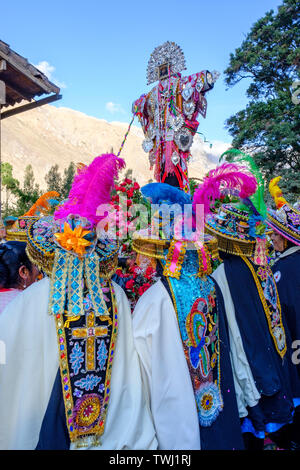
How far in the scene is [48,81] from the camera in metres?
5.96

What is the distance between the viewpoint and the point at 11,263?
2.12 metres

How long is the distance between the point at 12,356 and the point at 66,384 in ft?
0.95

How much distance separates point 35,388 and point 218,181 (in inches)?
60.0

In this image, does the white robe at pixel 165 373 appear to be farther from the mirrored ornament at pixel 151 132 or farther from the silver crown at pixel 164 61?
the silver crown at pixel 164 61

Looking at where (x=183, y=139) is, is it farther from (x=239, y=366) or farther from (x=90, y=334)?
(x=90, y=334)

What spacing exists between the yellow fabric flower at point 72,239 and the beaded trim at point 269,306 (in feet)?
4.53

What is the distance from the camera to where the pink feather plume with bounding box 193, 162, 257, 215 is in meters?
2.17

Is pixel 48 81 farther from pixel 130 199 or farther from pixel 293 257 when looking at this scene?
pixel 293 257

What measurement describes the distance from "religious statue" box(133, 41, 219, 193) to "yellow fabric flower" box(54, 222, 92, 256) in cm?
344

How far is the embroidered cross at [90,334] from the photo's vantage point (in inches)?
70.2

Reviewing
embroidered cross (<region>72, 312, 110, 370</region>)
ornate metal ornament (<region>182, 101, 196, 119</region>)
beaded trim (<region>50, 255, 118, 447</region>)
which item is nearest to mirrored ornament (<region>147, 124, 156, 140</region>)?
ornate metal ornament (<region>182, 101, 196, 119</region>)
